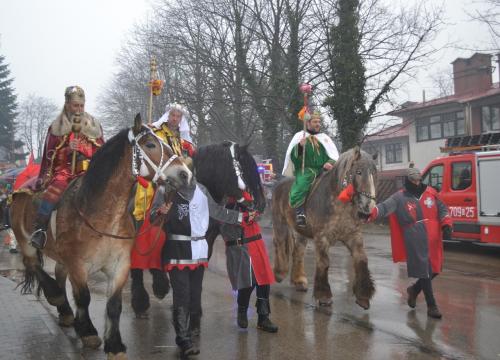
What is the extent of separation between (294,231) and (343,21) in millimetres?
13116

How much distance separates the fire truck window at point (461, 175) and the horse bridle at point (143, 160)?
10.2 m

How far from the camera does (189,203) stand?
16.5 ft

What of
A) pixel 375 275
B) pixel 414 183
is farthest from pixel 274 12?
pixel 414 183

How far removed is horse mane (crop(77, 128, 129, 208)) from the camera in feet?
16.2

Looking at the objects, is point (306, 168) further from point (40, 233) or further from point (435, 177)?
point (435, 177)

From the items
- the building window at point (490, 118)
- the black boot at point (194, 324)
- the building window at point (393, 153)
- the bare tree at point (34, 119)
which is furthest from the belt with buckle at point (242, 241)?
the bare tree at point (34, 119)

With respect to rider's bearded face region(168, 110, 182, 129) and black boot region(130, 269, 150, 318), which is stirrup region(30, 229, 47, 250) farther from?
rider's bearded face region(168, 110, 182, 129)

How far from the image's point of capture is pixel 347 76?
1964 centimetres

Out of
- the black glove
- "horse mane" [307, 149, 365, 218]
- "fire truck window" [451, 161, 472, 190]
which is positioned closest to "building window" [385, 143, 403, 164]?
"fire truck window" [451, 161, 472, 190]

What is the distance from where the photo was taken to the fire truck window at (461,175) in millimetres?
12938

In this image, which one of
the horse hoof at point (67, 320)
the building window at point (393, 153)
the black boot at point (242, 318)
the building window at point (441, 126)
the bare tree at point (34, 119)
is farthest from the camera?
the bare tree at point (34, 119)

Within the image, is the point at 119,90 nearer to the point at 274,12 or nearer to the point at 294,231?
the point at 274,12

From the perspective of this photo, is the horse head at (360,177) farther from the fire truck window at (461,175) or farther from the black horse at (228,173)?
the fire truck window at (461,175)

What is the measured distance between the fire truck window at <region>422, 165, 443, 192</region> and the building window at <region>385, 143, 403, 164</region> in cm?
3374
